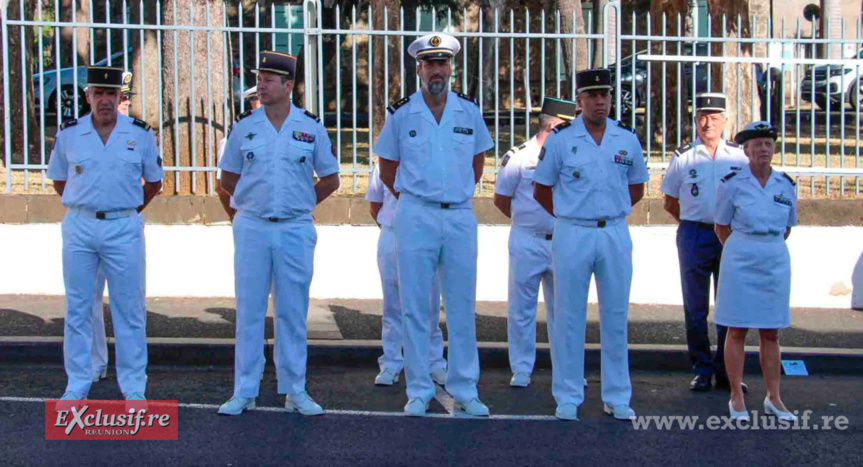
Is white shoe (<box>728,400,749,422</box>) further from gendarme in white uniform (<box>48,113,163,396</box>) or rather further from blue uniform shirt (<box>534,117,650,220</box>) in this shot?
gendarme in white uniform (<box>48,113,163,396</box>)

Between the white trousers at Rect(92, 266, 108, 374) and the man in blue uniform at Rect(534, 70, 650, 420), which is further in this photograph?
the white trousers at Rect(92, 266, 108, 374)

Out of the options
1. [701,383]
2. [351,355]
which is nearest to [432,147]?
[351,355]

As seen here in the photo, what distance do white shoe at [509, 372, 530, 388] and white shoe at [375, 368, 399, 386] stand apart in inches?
31.1

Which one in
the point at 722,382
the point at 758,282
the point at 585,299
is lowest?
the point at 722,382

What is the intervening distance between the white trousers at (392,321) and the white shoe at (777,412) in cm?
214

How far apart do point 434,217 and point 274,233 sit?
0.94m

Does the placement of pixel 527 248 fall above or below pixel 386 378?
above

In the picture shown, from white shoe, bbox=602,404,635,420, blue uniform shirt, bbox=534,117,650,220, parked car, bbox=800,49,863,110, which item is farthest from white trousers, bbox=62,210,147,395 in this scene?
parked car, bbox=800,49,863,110

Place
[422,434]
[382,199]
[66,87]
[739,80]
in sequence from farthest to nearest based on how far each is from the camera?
1. [66,87]
2. [739,80]
3. [382,199]
4. [422,434]

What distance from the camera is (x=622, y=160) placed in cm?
714

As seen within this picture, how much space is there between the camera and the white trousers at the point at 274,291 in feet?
23.1

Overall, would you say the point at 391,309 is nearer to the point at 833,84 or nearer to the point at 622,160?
the point at 622,160

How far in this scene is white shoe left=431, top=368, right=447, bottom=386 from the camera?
8047 mm

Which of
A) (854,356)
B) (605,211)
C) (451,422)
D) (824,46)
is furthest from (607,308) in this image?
(824,46)
